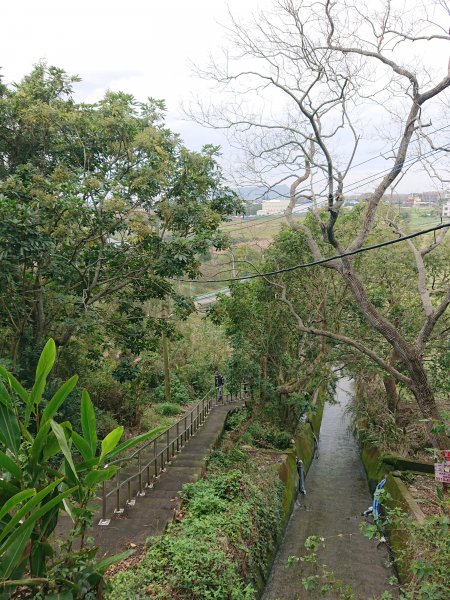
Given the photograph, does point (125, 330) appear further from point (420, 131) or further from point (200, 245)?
point (420, 131)

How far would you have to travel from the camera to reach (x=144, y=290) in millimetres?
9953

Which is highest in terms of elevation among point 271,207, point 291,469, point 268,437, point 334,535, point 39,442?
point 271,207

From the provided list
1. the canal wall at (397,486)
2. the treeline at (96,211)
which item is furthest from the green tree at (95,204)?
the canal wall at (397,486)

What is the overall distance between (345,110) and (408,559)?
8909mm

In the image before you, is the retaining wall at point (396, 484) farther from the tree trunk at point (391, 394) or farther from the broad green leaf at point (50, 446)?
the broad green leaf at point (50, 446)

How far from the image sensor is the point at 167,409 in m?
15.0

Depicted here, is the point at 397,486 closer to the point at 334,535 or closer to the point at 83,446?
the point at 334,535

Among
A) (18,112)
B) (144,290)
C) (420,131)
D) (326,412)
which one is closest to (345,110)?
(420,131)

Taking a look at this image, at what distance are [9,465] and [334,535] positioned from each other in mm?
9053

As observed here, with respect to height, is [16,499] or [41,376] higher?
[41,376]

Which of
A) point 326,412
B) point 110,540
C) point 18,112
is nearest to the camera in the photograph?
point 110,540

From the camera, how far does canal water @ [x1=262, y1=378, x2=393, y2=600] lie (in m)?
8.32

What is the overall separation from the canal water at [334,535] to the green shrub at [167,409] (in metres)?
4.84

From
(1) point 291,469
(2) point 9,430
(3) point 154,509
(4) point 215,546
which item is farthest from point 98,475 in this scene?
(1) point 291,469
